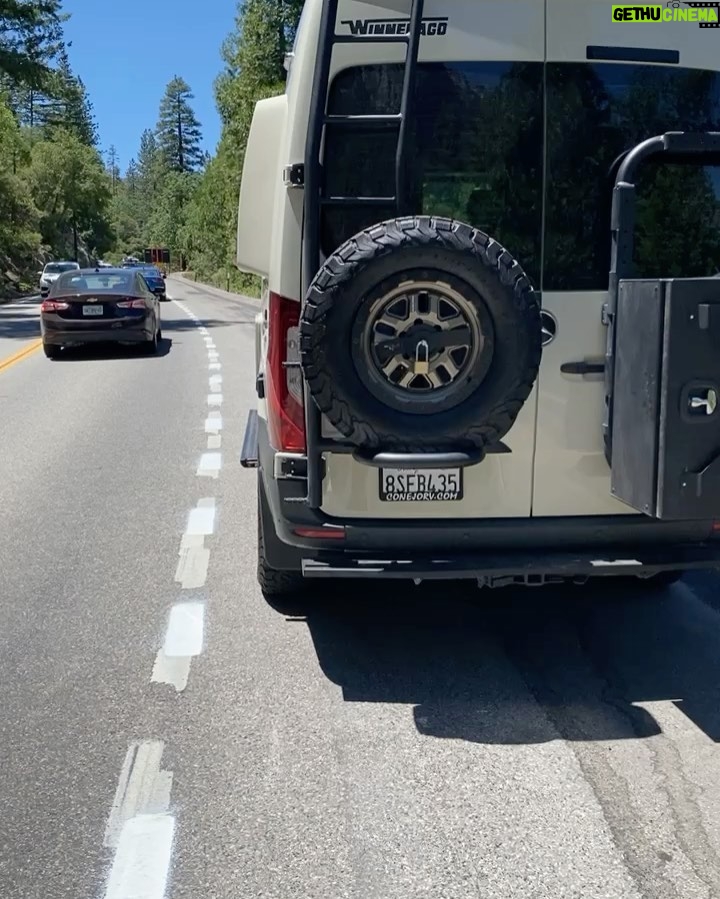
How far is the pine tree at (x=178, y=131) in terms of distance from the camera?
137m

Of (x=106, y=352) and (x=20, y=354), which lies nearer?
(x=20, y=354)

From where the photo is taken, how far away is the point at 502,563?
4.04m

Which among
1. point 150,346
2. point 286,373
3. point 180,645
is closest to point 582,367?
point 286,373

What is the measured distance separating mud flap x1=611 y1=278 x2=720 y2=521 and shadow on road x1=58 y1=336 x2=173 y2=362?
14889mm

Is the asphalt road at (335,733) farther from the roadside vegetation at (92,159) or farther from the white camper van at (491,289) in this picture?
the roadside vegetation at (92,159)

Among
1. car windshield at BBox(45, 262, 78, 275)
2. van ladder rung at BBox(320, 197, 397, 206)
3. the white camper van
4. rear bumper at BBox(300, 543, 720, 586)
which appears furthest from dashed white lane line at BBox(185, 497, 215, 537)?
car windshield at BBox(45, 262, 78, 275)

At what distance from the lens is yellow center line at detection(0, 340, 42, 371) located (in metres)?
17.1

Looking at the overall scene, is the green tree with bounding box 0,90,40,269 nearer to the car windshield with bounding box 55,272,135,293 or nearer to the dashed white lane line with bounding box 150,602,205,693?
the car windshield with bounding box 55,272,135,293

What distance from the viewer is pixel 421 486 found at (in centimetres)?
400

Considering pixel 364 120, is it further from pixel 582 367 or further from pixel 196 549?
pixel 196 549

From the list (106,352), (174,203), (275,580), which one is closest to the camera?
(275,580)

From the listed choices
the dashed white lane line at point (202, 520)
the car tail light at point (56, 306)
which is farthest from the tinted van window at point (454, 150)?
the car tail light at point (56, 306)

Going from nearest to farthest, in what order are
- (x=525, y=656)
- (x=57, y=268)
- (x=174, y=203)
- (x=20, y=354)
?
(x=525, y=656) → (x=20, y=354) → (x=57, y=268) → (x=174, y=203)

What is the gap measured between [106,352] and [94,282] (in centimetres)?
149
